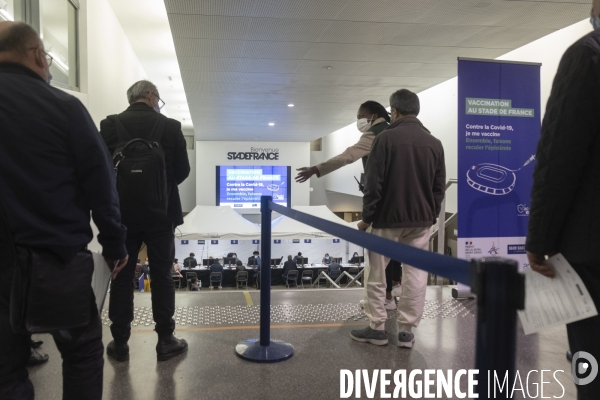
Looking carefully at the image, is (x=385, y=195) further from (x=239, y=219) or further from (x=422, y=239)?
(x=239, y=219)

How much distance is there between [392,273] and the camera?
12.0 ft

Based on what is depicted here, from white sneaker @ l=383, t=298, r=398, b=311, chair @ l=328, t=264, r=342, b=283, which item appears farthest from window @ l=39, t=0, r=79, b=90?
chair @ l=328, t=264, r=342, b=283

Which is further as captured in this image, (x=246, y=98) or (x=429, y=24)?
(x=246, y=98)

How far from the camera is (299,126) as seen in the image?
15.7m

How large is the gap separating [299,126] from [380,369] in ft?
44.9

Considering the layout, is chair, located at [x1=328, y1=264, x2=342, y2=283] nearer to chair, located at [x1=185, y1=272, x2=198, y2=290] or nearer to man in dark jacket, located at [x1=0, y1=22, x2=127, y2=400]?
chair, located at [x1=185, y1=272, x2=198, y2=290]

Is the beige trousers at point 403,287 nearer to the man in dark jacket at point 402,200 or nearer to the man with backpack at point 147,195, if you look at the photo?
the man in dark jacket at point 402,200

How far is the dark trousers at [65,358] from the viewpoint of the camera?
52.3 inches

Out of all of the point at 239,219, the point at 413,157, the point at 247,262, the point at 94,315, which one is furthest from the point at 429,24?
the point at 247,262

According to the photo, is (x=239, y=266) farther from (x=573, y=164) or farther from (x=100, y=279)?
(x=573, y=164)

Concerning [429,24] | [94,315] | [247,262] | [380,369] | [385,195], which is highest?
[429,24]

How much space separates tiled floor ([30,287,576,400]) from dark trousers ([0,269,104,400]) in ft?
2.26

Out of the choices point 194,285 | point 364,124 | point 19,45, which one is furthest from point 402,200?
point 194,285

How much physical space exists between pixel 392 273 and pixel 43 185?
9.10 feet
